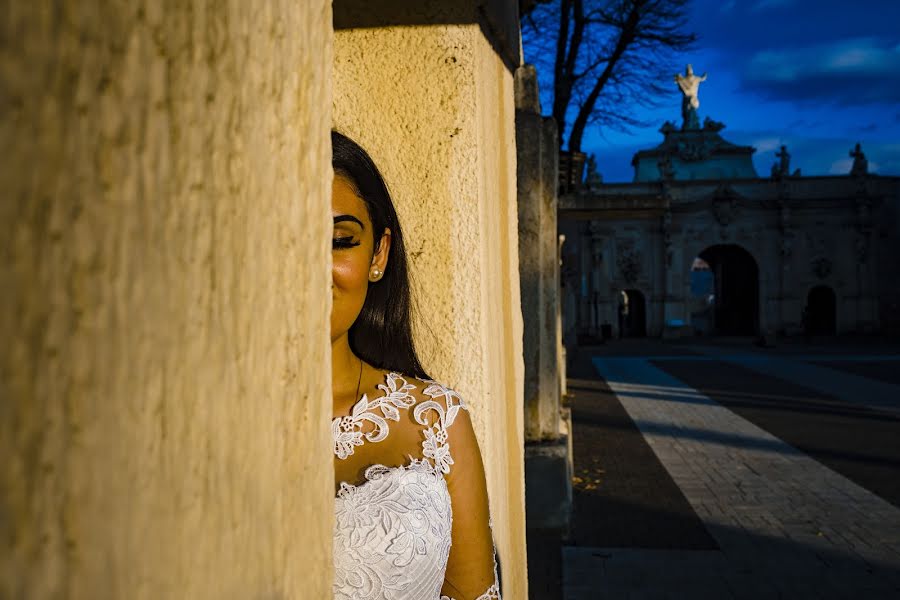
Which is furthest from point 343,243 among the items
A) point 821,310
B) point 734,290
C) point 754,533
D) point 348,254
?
point 734,290

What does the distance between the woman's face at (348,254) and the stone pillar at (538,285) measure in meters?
4.85

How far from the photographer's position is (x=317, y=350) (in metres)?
0.68

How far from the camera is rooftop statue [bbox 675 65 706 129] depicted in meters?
50.5

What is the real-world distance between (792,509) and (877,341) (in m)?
34.5

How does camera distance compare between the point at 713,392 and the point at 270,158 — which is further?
the point at 713,392

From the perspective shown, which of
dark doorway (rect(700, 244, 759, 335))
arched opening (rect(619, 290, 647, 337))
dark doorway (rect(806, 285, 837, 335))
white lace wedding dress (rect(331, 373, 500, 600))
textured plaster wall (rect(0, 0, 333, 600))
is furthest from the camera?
dark doorway (rect(700, 244, 759, 335))

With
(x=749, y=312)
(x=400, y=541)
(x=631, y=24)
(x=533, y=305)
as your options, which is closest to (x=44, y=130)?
(x=400, y=541)

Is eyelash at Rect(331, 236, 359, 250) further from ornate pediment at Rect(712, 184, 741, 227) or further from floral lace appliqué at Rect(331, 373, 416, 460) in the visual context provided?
ornate pediment at Rect(712, 184, 741, 227)

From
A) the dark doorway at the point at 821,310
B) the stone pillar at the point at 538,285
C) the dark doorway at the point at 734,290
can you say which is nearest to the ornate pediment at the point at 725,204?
the dark doorway at the point at 734,290

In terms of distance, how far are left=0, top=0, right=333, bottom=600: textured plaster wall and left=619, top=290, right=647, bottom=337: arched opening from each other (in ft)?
148

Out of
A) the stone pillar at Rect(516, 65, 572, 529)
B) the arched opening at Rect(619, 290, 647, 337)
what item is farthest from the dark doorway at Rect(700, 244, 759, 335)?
the stone pillar at Rect(516, 65, 572, 529)

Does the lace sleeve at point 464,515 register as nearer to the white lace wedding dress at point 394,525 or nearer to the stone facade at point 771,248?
the white lace wedding dress at point 394,525

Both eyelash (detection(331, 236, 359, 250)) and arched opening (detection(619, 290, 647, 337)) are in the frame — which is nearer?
eyelash (detection(331, 236, 359, 250))

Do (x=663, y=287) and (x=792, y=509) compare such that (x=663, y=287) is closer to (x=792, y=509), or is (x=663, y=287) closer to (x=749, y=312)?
(x=749, y=312)
